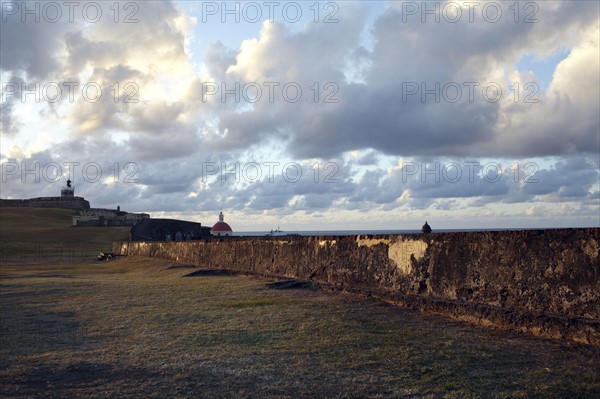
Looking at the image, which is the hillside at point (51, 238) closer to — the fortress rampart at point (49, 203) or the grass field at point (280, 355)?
the fortress rampart at point (49, 203)

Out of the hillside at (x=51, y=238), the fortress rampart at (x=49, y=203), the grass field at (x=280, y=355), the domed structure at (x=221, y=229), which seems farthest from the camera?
the fortress rampart at (x=49, y=203)

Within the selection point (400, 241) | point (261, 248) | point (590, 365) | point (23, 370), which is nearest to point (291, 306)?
point (400, 241)

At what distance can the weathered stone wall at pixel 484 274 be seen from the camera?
4.83 meters

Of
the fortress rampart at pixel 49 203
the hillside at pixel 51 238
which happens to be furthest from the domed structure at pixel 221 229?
the fortress rampart at pixel 49 203

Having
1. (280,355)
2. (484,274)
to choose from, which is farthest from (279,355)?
(484,274)

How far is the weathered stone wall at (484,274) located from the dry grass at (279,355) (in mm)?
245

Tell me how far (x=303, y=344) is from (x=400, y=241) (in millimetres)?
2735

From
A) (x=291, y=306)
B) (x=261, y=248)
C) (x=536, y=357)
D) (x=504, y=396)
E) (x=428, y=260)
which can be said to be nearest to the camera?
(x=504, y=396)

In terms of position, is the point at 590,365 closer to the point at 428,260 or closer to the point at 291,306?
the point at 428,260

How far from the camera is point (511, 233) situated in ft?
18.5

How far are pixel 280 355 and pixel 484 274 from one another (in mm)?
2377

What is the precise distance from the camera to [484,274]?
19.4 feet

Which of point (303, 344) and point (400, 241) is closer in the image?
point (303, 344)

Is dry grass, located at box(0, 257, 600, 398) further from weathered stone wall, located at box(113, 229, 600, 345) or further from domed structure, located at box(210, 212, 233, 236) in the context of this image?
domed structure, located at box(210, 212, 233, 236)
